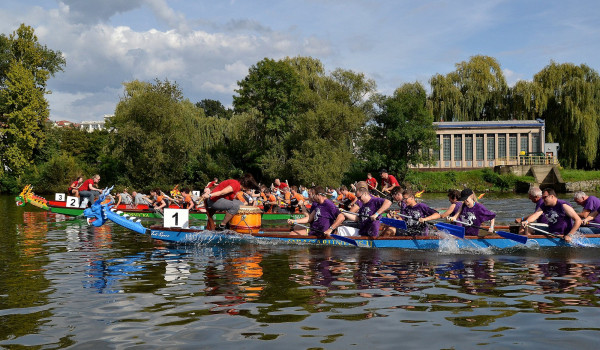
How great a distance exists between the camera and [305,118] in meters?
46.3

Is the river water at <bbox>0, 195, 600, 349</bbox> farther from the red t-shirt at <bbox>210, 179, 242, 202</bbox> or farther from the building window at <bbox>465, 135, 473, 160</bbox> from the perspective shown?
the building window at <bbox>465, 135, 473, 160</bbox>

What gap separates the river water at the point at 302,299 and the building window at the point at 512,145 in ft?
157

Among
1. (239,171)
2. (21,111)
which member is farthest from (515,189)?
(21,111)

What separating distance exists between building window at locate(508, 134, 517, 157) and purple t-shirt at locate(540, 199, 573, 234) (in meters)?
47.5

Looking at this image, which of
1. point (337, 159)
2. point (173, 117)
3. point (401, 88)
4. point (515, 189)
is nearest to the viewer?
point (337, 159)

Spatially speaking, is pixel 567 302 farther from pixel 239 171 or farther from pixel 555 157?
pixel 555 157

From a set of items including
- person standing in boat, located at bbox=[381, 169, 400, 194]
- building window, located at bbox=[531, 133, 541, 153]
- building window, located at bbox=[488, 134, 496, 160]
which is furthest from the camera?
building window, located at bbox=[488, 134, 496, 160]

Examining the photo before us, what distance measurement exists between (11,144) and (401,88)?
40.7m

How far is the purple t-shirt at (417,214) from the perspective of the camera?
13.7 m

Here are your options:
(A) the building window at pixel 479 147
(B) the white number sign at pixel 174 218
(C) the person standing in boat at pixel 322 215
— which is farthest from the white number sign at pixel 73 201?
(A) the building window at pixel 479 147

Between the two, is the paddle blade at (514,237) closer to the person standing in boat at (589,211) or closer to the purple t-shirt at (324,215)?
the person standing in boat at (589,211)

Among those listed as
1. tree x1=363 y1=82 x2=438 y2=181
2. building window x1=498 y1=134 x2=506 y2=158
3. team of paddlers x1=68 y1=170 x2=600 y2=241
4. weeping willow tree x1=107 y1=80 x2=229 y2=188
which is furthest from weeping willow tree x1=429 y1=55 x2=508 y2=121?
team of paddlers x1=68 y1=170 x2=600 y2=241

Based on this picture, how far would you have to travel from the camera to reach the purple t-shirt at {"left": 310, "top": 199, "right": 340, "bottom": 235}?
14.0 metres

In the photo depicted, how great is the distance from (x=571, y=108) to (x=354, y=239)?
48.4 meters
